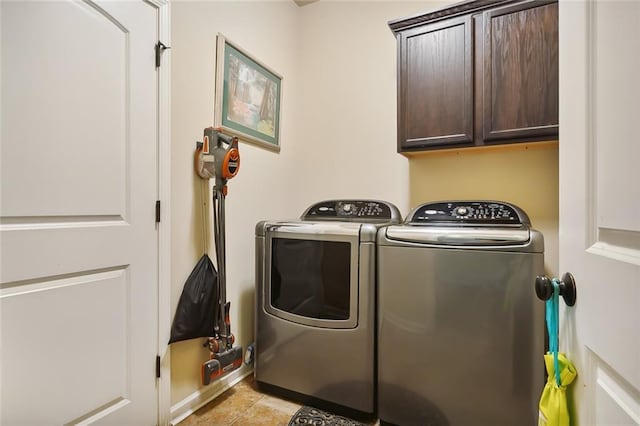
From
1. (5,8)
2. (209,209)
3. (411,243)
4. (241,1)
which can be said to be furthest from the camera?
(241,1)

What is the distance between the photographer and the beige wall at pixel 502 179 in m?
1.88

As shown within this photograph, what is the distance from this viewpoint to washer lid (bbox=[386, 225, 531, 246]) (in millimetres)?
1397

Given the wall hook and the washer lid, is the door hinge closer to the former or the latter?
the washer lid

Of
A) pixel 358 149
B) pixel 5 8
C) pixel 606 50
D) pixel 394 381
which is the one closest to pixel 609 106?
pixel 606 50

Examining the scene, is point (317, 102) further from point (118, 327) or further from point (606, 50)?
point (606, 50)

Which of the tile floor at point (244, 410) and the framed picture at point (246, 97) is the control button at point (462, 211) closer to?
the tile floor at point (244, 410)

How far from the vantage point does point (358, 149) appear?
2459 millimetres

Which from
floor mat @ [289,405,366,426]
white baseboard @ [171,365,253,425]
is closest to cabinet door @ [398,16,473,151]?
floor mat @ [289,405,366,426]

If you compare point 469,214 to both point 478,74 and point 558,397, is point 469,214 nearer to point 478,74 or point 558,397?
point 478,74

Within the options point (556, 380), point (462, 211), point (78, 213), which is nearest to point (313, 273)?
point (462, 211)

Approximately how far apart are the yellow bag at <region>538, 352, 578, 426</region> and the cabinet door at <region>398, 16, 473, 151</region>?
1324 mm

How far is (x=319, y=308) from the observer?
178 cm

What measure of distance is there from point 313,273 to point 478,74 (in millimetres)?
1396

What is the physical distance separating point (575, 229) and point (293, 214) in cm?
214
